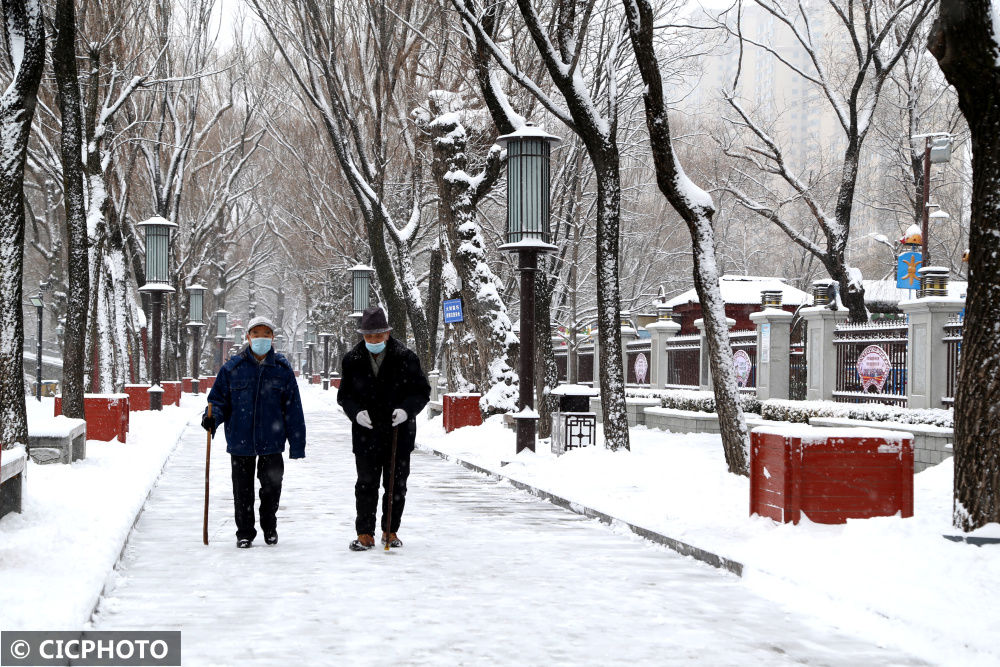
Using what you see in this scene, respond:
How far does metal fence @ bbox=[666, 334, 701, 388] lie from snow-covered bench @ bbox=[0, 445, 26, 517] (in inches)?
749

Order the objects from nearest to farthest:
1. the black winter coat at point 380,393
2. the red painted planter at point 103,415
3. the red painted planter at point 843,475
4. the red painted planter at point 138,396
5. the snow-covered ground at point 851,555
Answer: the snow-covered ground at point 851,555
the red painted planter at point 843,475
the black winter coat at point 380,393
the red painted planter at point 103,415
the red painted planter at point 138,396

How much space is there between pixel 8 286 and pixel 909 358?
12.7 m

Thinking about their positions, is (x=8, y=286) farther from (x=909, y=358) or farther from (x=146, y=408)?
(x=146, y=408)

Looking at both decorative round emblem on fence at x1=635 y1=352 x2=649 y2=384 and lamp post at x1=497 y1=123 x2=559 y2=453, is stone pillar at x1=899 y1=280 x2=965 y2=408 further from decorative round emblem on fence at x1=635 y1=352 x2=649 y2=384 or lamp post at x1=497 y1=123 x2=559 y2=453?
decorative round emblem on fence at x1=635 y1=352 x2=649 y2=384

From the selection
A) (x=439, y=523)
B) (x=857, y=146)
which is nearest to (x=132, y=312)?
(x=857, y=146)

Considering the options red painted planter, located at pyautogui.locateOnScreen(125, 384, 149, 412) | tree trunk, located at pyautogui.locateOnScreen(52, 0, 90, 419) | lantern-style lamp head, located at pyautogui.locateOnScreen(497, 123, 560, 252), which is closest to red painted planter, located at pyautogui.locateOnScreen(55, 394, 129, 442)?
tree trunk, located at pyautogui.locateOnScreen(52, 0, 90, 419)

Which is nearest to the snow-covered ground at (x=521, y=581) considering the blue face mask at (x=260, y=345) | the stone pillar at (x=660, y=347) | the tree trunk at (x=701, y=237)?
the tree trunk at (x=701, y=237)

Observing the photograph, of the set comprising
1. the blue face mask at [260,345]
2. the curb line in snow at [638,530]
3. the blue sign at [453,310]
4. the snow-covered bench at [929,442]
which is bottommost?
the curb line in snow at [638,530]

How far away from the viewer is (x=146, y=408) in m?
32.3

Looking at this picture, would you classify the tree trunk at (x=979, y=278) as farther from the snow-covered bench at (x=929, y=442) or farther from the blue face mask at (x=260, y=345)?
the snow-covered bench at (x=929, y=442)

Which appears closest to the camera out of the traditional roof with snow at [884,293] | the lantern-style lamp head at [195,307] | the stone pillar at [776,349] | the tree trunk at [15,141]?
the tree trunk at [15,141]

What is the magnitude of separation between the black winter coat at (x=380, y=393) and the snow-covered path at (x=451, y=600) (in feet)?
3.14

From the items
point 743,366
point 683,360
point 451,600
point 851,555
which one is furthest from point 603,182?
point 683,360

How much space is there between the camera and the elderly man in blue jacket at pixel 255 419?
A: 950 cm
